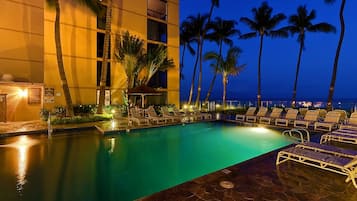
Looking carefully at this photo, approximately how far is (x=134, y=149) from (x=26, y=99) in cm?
915

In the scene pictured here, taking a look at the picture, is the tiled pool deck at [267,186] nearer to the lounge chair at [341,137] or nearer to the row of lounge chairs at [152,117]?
the lounge chair at [341,137]

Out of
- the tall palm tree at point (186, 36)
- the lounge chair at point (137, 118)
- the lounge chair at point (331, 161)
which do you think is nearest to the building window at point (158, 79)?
the tall palm tree at point (186, 36)

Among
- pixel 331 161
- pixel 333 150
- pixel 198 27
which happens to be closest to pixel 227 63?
pixel 198 27

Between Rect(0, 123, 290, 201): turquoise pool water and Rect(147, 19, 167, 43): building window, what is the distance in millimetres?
11011

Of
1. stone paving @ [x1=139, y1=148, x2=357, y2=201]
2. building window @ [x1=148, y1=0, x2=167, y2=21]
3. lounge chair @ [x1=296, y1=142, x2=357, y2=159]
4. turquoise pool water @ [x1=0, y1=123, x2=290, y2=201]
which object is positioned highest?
building window @ [x1=148, y1=0, x2=167, y2=21]

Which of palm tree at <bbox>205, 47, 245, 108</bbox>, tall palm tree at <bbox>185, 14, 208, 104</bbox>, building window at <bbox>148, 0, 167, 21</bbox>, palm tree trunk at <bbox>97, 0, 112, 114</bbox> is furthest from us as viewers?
tall palm tree at <bbox>185, 14, 208, 104</bbox>

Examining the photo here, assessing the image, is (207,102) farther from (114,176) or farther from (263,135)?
(114,176)

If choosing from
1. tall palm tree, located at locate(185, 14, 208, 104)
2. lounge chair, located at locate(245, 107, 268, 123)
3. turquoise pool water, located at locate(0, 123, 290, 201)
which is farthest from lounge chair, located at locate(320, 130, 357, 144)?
tall palm tree, located at locate(185, 14, 208, 104)

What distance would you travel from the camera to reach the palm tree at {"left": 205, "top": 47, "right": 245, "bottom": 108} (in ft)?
65.4

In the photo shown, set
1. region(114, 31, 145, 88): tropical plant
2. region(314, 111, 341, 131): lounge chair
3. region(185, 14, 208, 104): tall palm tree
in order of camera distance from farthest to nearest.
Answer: region(185, 14, 208, 104): tall palm tree, region(114, 31, 145, 88): tropical plant, region(314, 111, 341, 131): lounge chair

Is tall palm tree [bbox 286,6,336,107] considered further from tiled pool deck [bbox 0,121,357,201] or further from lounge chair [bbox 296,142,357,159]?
tiled pool deck [bbox 0,121,357,201]

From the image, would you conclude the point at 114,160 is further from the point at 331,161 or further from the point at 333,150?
the point at 333,150

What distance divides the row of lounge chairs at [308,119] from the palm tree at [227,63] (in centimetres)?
695

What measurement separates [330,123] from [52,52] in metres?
16.0
